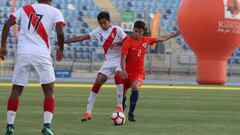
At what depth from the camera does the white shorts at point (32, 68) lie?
851 centimetres

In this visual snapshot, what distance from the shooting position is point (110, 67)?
11922 mm

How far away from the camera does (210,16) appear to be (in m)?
28.3

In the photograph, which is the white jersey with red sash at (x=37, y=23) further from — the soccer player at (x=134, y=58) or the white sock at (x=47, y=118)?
the soccer player at (x=134, y=58)

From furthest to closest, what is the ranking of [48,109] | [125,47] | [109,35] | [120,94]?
[120,94]
[109,35]
[125,47]
[48,109]

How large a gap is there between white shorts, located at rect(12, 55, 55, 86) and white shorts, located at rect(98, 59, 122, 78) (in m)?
3.32

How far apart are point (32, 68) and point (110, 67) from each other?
11.2ft

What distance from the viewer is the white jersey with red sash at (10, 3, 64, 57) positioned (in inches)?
338

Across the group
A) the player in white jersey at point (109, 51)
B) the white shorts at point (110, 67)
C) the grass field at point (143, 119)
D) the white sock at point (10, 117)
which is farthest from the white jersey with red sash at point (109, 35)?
the white sock at point (10, 117)

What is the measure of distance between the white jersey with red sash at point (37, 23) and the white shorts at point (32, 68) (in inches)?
3.6

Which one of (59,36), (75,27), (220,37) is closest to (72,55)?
(75,27)

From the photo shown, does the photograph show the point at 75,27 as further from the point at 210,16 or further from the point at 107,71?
the point at 107,71

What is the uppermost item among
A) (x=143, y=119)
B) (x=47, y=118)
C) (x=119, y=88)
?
(x=119, y=88)

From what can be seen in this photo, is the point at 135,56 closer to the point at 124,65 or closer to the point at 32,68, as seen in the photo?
the point at 124,65

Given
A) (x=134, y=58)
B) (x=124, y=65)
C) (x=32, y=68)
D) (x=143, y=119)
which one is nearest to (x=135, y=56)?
(x=134, y=58)
